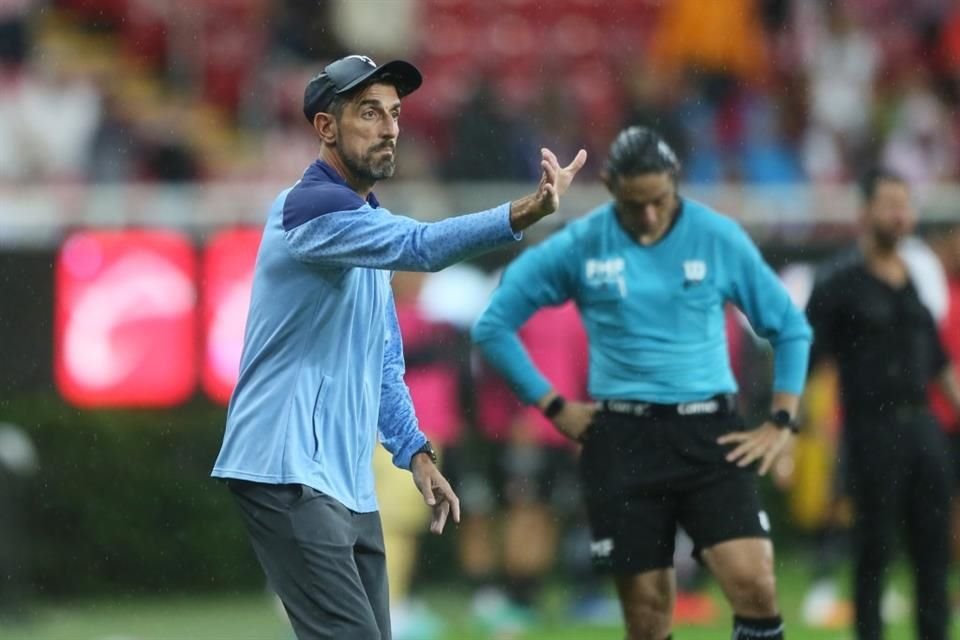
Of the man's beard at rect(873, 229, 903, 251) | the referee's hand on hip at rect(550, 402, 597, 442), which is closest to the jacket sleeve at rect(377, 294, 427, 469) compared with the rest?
the referee's hand on hip at rect(550, 402, 597, 442)

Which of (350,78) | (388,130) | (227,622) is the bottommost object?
(227,622)

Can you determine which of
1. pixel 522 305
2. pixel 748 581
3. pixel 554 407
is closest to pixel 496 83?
pixel 522 305

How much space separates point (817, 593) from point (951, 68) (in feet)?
26.9

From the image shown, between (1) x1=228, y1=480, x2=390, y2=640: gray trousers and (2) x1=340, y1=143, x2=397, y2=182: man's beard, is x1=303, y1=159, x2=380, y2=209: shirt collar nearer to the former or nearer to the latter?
(2) x1=340, y1=143, x2=397, y2=182: man's beard

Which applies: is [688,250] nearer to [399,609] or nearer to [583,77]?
[399,609]

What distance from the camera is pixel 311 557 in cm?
657

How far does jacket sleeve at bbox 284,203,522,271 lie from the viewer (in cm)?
612

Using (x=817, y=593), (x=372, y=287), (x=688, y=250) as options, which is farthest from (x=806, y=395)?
(x=372, y=287)

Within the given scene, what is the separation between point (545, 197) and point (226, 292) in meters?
8.09

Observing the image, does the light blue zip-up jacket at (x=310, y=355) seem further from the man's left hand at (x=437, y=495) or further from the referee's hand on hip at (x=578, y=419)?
the referee's hand on hip at (x=578, y=419)

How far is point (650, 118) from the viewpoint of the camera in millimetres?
16703

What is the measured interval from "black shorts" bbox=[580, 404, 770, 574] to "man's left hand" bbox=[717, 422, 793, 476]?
0.03 meters

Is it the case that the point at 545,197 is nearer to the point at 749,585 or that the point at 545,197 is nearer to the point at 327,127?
the point at 327,127

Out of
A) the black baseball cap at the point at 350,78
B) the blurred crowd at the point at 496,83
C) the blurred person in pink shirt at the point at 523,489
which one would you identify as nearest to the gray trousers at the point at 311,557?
the black baseball cap at the point at 350,78
